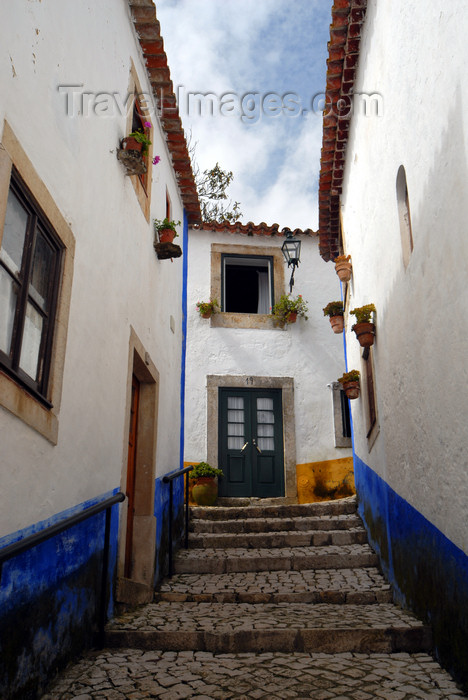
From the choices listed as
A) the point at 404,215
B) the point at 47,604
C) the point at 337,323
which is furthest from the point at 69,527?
the point at 337,323

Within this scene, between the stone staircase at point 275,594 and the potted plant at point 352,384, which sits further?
the potted plant at point 352,384

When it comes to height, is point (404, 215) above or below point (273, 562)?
above

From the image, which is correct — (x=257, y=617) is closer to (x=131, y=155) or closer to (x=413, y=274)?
(x=413, y=274)

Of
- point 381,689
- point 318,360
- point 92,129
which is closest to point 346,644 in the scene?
point 381,689

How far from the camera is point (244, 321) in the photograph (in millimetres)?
10828

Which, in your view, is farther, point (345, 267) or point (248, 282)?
point (248, 282)

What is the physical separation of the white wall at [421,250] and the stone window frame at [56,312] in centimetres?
219

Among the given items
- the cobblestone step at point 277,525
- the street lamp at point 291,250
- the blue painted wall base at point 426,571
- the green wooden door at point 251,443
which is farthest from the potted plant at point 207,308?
the blue painted wall base at point 426,571

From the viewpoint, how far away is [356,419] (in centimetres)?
812

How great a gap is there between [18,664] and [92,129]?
3281 millimetres

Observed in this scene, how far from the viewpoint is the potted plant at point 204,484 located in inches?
368

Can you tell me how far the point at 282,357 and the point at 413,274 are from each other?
21.4 ft

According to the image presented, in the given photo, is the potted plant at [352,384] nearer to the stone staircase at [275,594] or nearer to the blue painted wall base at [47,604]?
the stone staircase at [275,594]

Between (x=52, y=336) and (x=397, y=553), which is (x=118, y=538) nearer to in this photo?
(x=52, y=336)
